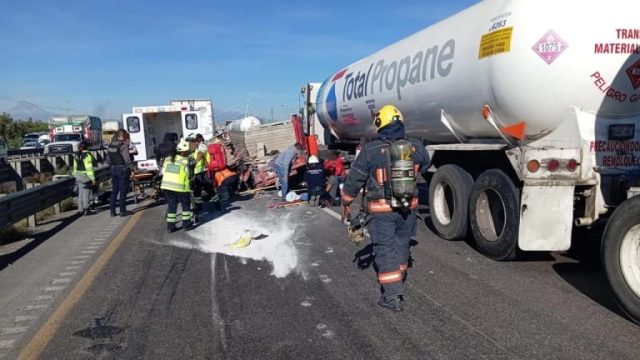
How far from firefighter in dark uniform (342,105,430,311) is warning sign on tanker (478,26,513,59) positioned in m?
1.67

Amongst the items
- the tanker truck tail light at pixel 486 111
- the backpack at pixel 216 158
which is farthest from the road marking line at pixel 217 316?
the backpack at pixel 216 158

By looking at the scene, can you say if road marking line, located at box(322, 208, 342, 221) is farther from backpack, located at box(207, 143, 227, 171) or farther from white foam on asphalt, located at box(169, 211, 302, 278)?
backpack, located at box(207, 143, 227, 171)

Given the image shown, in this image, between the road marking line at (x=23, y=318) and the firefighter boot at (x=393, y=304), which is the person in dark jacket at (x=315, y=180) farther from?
the road marking line at (x=23, y=318)

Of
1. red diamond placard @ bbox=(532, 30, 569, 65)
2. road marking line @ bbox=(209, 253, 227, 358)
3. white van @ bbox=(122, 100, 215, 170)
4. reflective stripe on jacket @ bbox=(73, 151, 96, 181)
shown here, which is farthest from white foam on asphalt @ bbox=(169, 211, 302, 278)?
white van @ bbox=(122, 100, 215, 170)

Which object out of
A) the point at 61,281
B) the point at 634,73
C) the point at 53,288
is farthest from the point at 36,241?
the point at 634,73

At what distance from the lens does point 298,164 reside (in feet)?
42.6

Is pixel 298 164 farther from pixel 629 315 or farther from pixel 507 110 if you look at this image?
pixel 629 315

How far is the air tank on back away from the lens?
528 cm

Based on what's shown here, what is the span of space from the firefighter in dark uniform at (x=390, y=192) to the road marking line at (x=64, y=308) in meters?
2.81

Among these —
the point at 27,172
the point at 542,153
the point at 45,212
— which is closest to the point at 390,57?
the point at 542,153

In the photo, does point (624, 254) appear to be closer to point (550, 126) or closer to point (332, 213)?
point (550, 126)

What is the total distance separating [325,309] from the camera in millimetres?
4855

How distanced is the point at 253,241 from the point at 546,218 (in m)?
4.09

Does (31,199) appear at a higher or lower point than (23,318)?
higher
